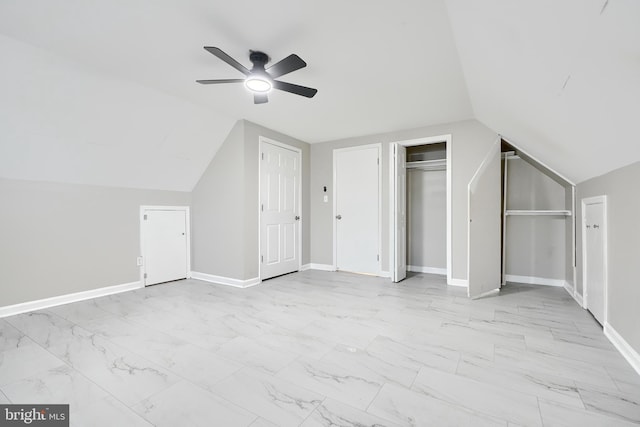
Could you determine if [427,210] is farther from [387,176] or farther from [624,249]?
[624,249]

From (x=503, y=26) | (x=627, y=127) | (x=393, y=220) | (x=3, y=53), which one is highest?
(x=3, y=53)

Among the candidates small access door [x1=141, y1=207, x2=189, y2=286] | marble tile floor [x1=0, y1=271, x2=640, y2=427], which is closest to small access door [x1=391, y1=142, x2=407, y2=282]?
marble tile floor [x1=0, y1=271, x2=640, y2=427]

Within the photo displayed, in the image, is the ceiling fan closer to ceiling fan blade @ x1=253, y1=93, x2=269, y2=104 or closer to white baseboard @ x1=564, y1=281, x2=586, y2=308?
ceiling fan blade @ x1=253, y1=93, x2=269, y2=104

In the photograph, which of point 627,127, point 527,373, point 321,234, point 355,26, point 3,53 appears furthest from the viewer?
point 321,234

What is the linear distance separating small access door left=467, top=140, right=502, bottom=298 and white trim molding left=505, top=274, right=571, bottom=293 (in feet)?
2.65

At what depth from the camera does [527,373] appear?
175cm

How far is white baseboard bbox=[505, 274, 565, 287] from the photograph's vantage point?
149 inches

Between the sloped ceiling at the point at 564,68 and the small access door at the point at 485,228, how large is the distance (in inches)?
32.2

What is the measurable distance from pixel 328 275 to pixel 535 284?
2.92 meters

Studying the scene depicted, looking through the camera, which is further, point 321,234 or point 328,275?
point 321,234

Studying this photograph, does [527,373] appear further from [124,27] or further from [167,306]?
[124,27]

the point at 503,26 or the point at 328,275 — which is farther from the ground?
the point at 503,26

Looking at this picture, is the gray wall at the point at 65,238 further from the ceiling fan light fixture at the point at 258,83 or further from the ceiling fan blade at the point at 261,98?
the ceiling fan light fixture at the point at 258,83

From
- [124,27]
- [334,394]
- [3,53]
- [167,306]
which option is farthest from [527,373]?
[3,53]
